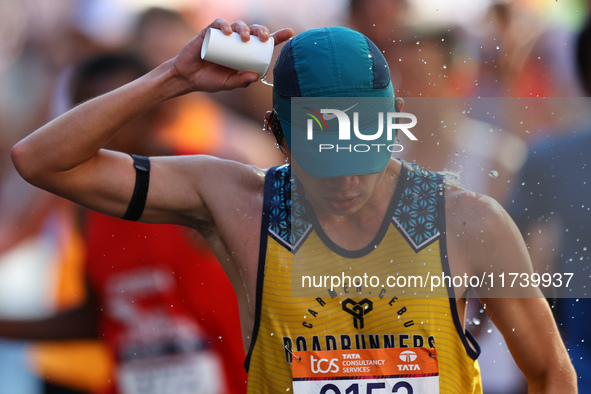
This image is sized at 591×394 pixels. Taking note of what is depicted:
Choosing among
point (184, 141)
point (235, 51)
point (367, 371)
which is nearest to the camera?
point (235, 51)

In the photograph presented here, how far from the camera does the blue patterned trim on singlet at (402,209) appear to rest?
5.32 ft

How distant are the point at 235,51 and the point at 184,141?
1.73 m

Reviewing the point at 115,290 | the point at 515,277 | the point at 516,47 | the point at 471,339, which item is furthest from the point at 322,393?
the point at 516,47

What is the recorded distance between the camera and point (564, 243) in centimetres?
261

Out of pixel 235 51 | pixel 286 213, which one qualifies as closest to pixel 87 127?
pixel 235 51

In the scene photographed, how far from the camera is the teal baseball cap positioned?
1.50 meters

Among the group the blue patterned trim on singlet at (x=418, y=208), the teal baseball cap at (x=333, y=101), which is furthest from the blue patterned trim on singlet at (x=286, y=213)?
the blue patterned trim on singlet at (x=418, y=208)

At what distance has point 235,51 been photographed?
4.70ft

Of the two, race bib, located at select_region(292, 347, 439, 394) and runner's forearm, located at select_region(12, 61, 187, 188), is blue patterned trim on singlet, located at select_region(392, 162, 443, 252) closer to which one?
race bib, located at select_region(292, 347, 439, 394)

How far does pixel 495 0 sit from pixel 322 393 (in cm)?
251

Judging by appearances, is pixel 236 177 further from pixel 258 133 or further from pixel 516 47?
pixel 516 47

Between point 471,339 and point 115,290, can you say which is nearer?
point 471,339

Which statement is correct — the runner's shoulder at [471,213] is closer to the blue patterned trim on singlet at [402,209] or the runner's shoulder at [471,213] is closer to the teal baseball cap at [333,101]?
the blue patterned trim on singlet at [402,209]

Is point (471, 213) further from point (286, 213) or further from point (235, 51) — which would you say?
point (235, 51)
